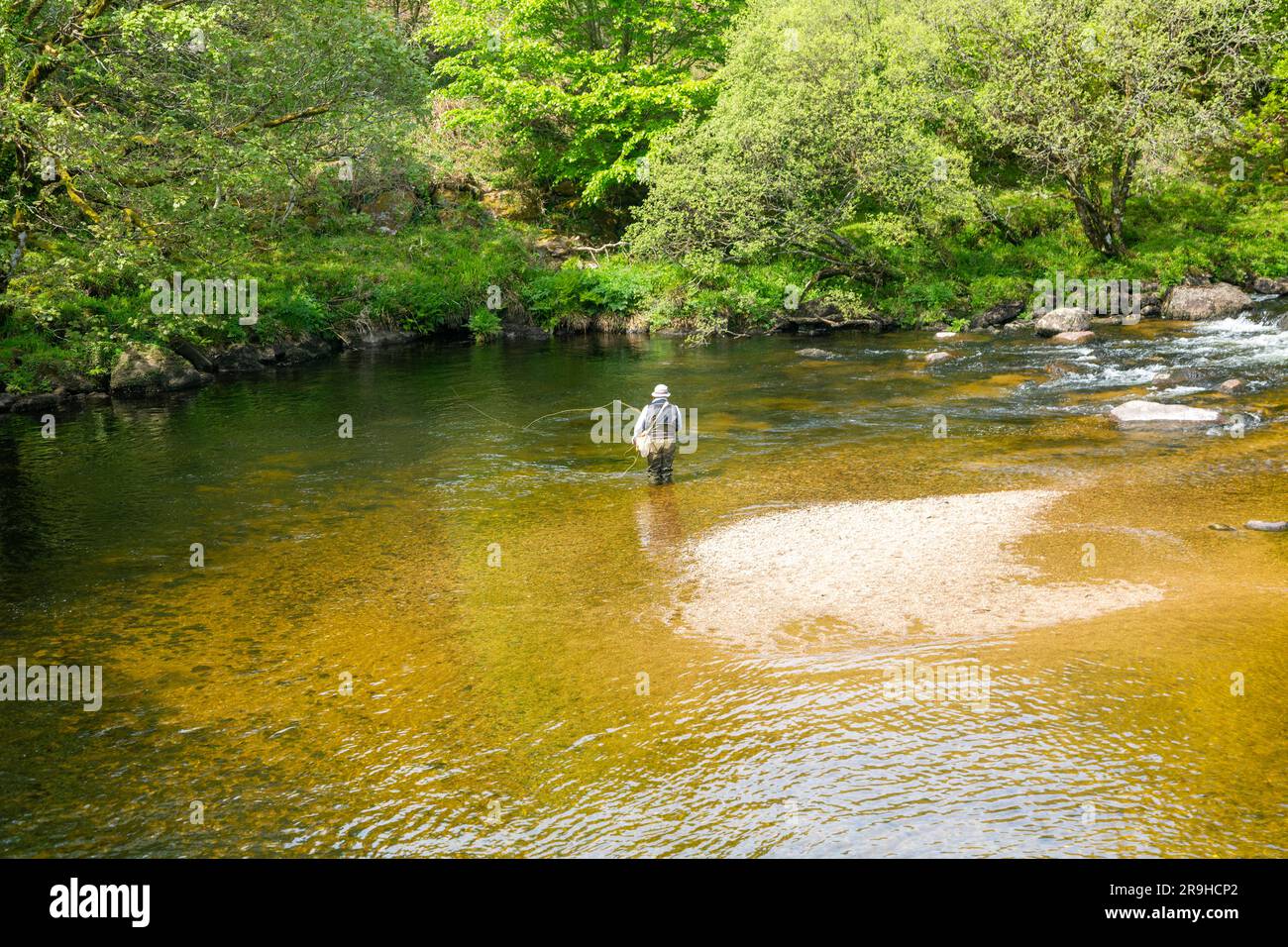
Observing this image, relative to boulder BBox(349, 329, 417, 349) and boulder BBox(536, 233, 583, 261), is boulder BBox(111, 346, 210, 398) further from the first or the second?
boulder BBox(536, 233, 583, 261)

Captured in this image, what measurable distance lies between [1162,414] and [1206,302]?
1372 cm

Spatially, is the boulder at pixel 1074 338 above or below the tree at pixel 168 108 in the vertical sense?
below

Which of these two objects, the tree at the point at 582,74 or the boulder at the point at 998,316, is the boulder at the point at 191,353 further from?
the boulder at the point at 998,316

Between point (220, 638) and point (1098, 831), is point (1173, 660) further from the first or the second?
point (220, 638)

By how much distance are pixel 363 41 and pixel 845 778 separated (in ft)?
78.4

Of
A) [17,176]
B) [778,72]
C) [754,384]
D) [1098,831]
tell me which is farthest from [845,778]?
[778,72]

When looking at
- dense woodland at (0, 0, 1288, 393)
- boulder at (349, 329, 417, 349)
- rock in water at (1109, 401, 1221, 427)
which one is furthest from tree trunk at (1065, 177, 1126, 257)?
boulder at (349, 329, 417, 349)

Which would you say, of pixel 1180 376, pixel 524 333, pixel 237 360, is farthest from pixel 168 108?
pixel 1180 376

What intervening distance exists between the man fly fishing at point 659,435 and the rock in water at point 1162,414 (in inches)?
332

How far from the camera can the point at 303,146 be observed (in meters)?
25.4

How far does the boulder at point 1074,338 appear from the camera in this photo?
2675 centimetres

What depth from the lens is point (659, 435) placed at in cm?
1509

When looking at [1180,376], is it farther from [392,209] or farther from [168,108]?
[392,209]

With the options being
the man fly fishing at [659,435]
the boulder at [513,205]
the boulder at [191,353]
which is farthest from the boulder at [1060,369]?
the boulder at [513,205]
